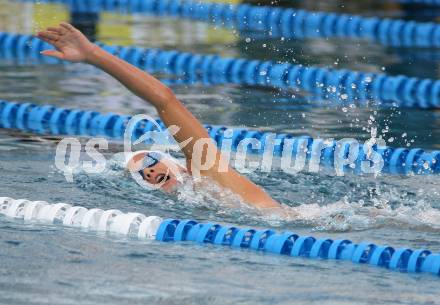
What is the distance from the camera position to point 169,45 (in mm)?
9492

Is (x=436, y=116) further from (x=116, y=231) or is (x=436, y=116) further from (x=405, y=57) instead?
(x=116, y=231)

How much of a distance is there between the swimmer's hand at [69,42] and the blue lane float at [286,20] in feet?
16.5

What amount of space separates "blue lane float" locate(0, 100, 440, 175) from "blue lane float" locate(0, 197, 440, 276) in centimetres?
159

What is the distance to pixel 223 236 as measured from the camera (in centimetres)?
496

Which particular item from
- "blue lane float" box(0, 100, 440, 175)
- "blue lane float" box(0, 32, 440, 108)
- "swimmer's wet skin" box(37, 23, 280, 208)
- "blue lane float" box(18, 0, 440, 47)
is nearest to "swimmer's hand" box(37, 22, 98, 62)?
"swimmer's wet skin" box(37, 23, 280, 208)

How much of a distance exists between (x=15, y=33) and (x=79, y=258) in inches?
213

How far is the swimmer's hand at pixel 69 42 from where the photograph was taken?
500 cm

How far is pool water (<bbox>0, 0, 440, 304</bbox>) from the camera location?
4.32m

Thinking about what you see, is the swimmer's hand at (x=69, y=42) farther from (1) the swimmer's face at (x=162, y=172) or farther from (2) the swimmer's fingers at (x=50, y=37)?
(1) the swimmer's face at (x=162, y=172)

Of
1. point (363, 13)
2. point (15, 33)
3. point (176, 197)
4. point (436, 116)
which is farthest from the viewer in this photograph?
point (363, 13)

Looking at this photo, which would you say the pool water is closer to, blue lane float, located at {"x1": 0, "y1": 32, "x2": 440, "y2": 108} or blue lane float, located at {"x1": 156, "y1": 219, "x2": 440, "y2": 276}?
blue lane float, located at {"x1": 156, "y1": 219, "x2": 440, "y2": 276}

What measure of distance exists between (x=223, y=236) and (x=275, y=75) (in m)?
3.65

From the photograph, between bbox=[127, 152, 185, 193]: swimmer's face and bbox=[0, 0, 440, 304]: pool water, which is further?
bbox=[127, 152, 185, 193]: swimmer's face

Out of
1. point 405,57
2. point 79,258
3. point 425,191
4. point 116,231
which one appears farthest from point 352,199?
point 405,57
